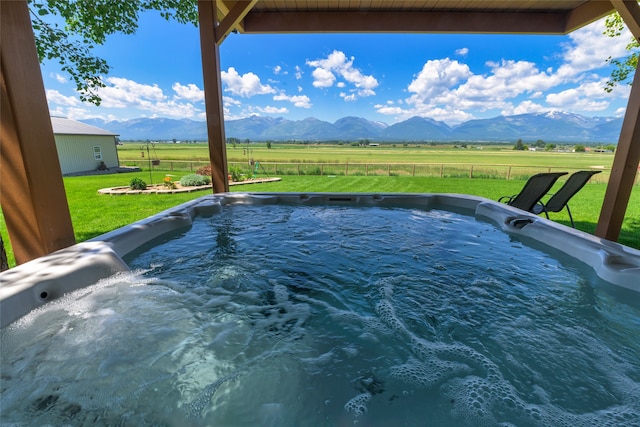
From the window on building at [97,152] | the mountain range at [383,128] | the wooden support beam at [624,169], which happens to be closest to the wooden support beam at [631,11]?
the wooden support beam at [624,169]

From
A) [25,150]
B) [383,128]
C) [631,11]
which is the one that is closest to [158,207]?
[25,150]

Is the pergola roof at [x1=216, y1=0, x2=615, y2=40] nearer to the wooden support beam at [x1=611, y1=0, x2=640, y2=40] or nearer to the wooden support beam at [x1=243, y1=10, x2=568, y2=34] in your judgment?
the wooden support beam at [x1=243, y1=10, x2=568, y2=34]

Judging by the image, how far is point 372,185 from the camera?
781 centimetres

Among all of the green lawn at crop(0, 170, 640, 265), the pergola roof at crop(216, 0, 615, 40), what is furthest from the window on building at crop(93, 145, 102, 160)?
the pergola roof at crop(216, 0, 615, 40)

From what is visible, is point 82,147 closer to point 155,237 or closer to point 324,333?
point 155,237

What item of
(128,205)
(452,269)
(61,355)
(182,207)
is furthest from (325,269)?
(128,205)

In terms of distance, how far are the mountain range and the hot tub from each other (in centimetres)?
13257

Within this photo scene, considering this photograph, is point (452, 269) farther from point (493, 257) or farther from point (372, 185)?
point (372, 185)

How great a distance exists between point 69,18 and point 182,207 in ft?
9.10

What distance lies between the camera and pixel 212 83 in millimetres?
3422

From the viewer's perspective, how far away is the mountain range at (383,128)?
452 ft

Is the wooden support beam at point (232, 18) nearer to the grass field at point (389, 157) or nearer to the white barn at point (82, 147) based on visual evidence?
the grass field at point (389, 157)

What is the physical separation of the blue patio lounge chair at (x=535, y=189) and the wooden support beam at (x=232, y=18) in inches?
144

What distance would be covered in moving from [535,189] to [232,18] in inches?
159
